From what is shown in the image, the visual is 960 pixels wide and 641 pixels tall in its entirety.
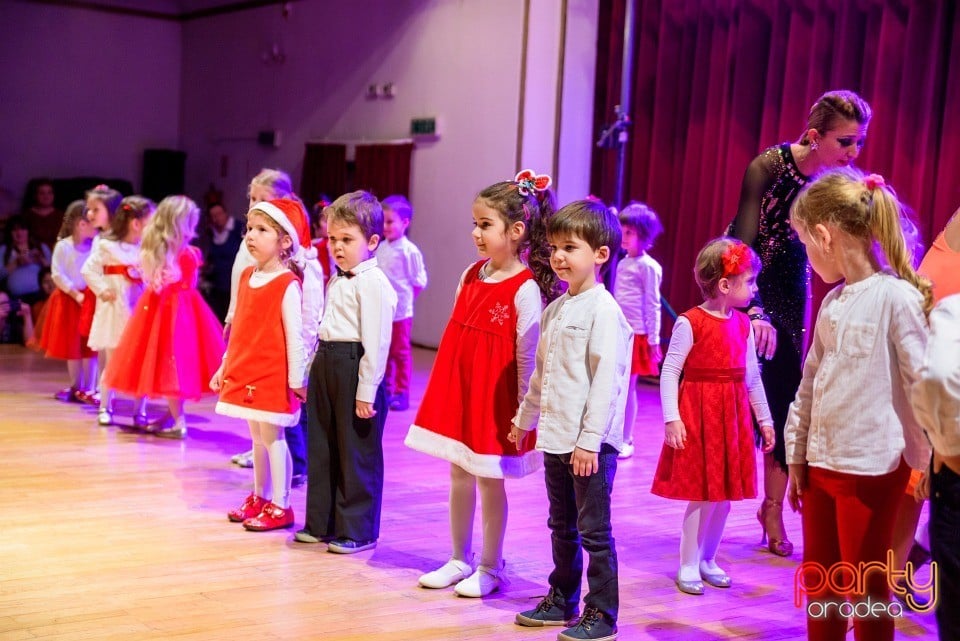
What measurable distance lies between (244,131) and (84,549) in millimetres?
10454

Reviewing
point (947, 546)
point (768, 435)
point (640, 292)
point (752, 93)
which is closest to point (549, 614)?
point (768, 435)

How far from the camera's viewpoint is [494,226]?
3408 mm

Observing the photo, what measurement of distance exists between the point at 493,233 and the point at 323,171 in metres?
8.92

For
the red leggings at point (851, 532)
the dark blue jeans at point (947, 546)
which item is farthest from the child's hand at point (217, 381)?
the dark blue jeans at point (947, 546)

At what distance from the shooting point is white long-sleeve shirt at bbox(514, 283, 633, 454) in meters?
3.05

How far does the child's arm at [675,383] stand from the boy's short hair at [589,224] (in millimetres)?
580

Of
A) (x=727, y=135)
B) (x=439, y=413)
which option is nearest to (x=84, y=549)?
(x=439, y=413)

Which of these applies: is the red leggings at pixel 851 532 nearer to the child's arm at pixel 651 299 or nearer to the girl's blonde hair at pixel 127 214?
the child's arm at pixel 651 299

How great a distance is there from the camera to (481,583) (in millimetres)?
3516

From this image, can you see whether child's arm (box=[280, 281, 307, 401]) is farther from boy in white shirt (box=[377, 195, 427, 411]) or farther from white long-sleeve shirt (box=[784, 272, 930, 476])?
boy in white shirt (box=[377, 195, 427, 411])

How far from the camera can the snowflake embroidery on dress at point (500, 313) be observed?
11.2ft

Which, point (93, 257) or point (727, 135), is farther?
point (727, 135)

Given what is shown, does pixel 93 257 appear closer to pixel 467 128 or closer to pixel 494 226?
pixel 494 226

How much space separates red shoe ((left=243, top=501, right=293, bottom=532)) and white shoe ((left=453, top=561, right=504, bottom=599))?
94cm
